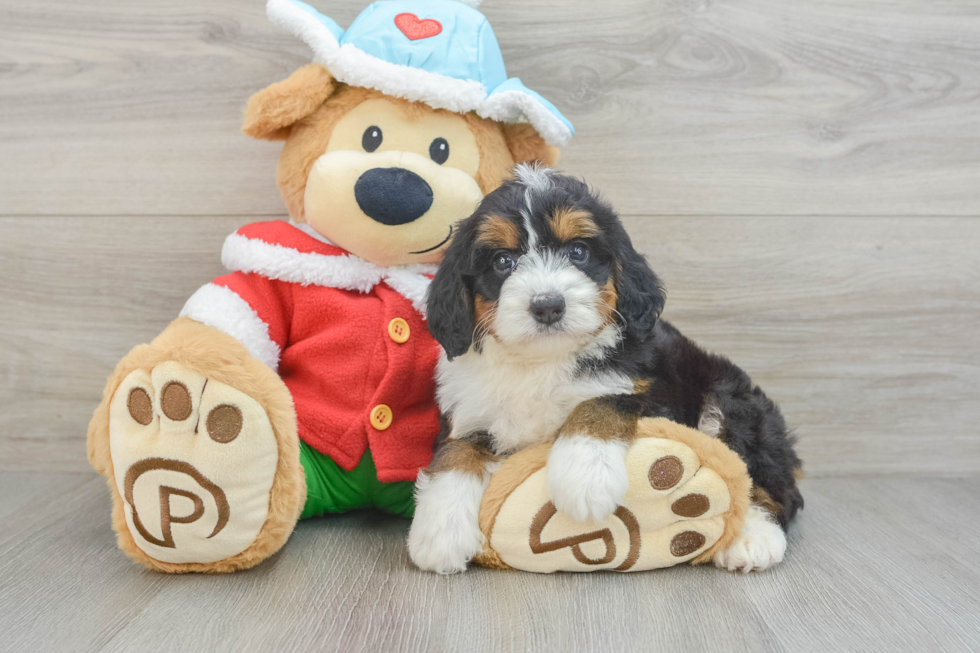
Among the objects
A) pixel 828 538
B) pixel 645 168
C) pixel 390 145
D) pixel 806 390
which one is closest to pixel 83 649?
pixel 390 145

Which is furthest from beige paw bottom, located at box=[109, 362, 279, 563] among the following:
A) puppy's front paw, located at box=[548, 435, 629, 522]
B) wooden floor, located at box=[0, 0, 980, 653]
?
wooden floor, located at box=[0, 0, 980, 653]

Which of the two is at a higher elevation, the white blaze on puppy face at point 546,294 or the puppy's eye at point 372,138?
the puppy's eye at point 372,138

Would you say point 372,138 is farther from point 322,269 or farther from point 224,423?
point 224,423

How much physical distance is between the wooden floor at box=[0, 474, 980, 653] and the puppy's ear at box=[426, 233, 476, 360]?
552 mm

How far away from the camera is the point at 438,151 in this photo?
1962mm

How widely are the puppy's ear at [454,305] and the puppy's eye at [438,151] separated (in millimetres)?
345

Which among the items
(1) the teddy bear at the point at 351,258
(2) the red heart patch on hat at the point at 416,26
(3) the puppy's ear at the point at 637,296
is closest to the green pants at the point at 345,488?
(1) the teddy bear at the point at 351,258

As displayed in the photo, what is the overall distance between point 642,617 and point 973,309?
71.7 inches

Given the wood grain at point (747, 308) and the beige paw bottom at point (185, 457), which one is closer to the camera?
the beige paw bottom at point (185, 457)

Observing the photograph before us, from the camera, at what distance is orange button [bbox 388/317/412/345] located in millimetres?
1954

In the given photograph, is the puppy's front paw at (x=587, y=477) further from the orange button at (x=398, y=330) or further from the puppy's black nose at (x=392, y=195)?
the puppy's black nose at (x=392, y=195)

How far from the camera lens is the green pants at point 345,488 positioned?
197cm

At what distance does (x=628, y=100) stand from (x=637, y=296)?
1.03 meters

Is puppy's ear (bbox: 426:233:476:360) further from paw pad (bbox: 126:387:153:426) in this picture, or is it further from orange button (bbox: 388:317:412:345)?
paw pad (bbox: 126:387:153:426)
